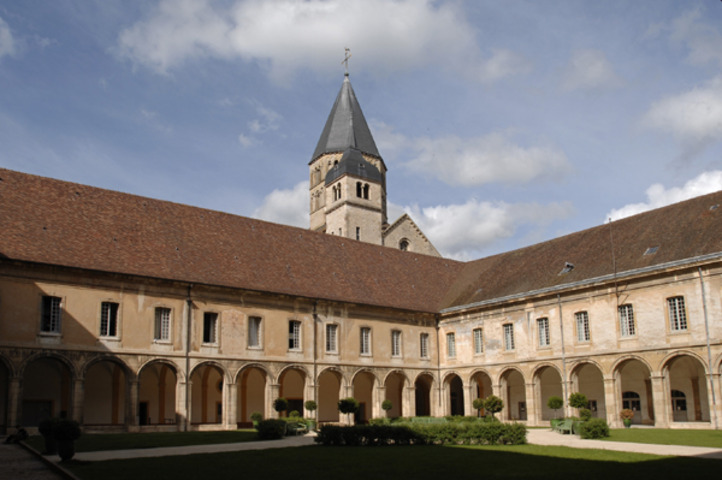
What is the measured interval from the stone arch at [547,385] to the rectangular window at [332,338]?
9556 mm

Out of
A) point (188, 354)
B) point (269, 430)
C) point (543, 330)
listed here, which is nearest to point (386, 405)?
point (543, 330)

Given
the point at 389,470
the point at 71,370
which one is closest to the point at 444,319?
the point at 71,370

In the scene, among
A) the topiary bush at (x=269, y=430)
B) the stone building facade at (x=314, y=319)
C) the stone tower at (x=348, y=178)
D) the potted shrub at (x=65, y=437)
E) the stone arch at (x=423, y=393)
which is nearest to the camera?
the potted shrub at (x=65, y=437)

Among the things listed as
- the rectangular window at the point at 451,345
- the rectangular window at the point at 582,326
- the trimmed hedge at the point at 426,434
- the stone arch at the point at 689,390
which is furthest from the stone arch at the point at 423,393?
the trimmed hedge at the point at 426,434

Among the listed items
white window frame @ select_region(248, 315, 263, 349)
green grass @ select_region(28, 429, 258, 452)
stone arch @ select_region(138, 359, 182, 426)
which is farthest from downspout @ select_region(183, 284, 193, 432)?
green grass @ select_region(28, 429, 258, 452)

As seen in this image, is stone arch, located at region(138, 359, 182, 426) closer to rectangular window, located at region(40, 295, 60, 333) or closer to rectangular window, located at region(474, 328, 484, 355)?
rectangular window, located at region(40, 295, 60, 333)

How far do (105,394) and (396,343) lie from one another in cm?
1459

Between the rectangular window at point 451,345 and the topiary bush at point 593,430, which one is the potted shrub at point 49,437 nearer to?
the topiary bush at point 593,430

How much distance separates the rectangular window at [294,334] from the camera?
3359cm

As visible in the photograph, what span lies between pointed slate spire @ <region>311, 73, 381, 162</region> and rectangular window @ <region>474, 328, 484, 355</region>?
27.5 meters

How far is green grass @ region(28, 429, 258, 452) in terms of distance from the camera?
20.2 metres

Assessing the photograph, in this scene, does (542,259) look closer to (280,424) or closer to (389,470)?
(280,424)

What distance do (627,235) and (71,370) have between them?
79.7 feet

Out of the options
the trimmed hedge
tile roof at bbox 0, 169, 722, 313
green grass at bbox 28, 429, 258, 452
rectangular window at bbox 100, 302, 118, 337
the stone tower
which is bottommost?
green grass at bbox 28, 429, 258, 452
